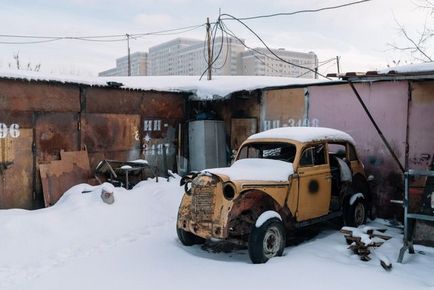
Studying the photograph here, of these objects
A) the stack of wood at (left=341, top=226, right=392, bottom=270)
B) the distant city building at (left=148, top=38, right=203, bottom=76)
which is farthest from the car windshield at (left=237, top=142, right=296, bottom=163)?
the distant city building at (left=148, top=38, right=203, bottom=76)

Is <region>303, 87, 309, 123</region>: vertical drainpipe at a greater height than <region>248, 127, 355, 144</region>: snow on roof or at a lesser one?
greater

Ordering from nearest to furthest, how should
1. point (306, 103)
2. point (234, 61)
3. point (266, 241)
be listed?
point (266, 241) → point (306, 103) → point (234, 61)

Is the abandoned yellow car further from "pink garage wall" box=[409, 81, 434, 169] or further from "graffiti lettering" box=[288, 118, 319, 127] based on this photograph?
"graffiti lettering" box=[288, 118, 319, 127]

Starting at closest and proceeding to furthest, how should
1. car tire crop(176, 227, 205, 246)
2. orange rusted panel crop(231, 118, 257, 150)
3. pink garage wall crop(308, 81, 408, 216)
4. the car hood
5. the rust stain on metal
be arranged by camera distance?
the car hood, car tire crop(176, 227, 205, 246), pink garage wall crop(308, 81, 408, 216), the rust stain on metal, orange rusted panel crop(231, 118, 257, 150)

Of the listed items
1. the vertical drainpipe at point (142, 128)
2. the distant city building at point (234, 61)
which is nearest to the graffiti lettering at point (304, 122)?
the vertical drainpipe at point (142, 128)

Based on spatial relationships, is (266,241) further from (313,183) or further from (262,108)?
(262,108)

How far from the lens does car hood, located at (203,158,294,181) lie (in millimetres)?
6113

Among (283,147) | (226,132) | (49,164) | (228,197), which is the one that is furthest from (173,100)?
(228,197)

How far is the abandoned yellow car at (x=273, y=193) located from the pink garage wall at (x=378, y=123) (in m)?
0.97

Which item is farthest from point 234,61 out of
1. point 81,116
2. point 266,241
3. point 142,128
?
point 266,241

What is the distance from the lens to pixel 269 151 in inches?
285

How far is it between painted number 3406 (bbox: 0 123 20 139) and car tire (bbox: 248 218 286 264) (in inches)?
229

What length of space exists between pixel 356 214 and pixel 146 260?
13.7ft

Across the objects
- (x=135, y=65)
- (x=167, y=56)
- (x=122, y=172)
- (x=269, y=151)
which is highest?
(x=135, y=65)
